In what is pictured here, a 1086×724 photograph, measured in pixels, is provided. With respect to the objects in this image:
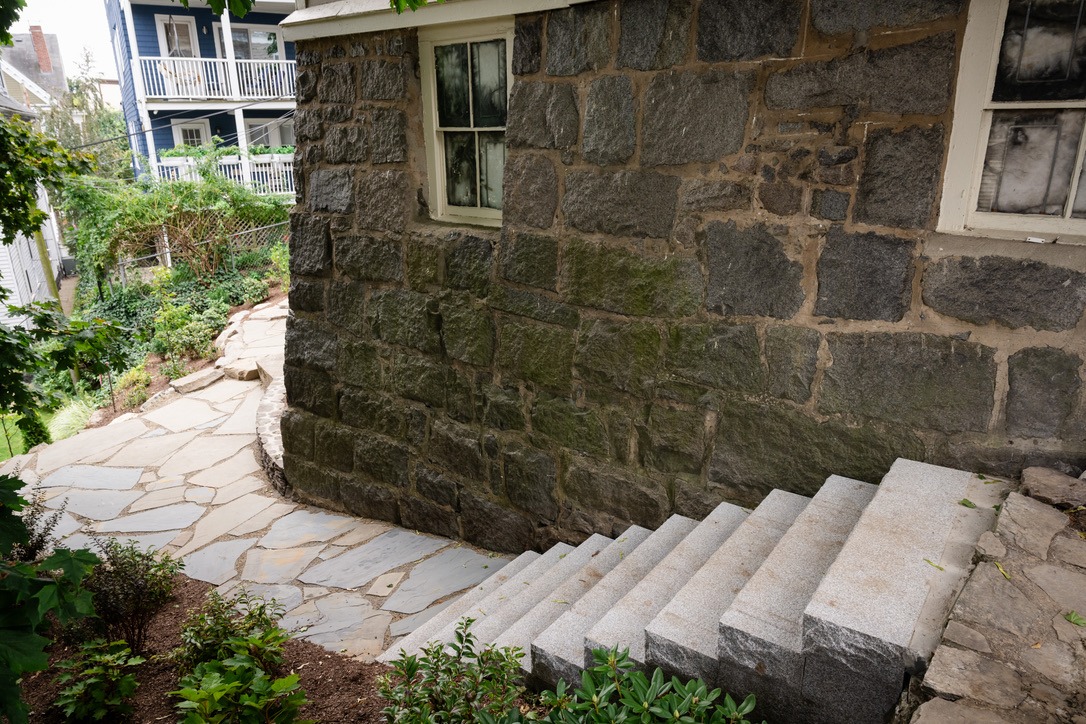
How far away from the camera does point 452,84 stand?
11.8 ft

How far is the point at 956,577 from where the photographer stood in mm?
1804

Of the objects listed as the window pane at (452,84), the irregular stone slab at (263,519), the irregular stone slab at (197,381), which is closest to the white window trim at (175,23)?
the irregular stone slab at (197,381)

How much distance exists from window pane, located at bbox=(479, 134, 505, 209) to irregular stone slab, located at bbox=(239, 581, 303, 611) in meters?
2.25

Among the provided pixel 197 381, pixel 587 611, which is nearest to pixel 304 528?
pixel 587 611

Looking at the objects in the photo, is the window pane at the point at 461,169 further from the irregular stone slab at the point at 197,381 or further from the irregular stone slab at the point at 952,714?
the irregular stone slab at the point at 197,381

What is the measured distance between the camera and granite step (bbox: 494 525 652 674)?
2393 millimetres

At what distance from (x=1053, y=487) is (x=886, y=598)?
829mm

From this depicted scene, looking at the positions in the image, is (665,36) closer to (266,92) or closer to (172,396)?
(172,396)

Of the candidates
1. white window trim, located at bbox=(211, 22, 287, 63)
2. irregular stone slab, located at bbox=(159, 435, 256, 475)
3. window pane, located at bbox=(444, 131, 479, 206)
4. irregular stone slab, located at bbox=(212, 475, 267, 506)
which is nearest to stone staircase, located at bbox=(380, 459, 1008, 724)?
window pane, located at bbox=(444, 131, 479, 206)

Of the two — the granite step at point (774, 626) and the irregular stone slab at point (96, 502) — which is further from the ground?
the granite step at point (774, 626)

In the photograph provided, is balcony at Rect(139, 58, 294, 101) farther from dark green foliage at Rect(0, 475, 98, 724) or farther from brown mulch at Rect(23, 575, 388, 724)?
dark green foliage at Rect(0, 475, 98, 724)

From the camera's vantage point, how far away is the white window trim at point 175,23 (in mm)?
16625

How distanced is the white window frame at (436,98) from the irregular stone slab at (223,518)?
241 cm

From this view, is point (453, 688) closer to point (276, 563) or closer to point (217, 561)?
point (276, 563)
